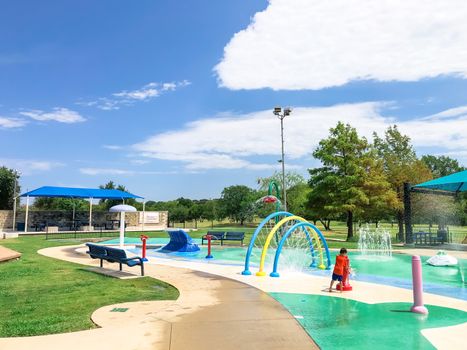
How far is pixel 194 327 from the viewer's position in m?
6.52

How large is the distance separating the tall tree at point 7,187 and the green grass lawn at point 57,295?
127 feet

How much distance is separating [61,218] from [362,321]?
40.4 m

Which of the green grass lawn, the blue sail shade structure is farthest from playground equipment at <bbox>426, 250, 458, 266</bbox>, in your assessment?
the blue sail shade structure

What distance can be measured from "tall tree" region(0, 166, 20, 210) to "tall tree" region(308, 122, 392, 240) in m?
36.5

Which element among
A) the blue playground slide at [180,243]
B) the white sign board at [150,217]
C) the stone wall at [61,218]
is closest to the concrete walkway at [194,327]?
the blue playground slide at [180,243]

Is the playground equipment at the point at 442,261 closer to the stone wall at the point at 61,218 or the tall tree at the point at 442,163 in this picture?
the stone wall at the point at 61,218

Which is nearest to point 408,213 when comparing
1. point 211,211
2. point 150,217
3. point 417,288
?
point 417,288

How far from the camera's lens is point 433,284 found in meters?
11.9

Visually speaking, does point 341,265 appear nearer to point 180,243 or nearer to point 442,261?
point 442,261

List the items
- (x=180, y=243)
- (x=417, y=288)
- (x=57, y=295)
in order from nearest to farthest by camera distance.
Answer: (x=417, y=288) → (x=57, y=295) → (x=180, y=243)

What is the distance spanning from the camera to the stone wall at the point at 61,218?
38656mm

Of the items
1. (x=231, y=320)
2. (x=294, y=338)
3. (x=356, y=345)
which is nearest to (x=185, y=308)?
(x=231, y=320)

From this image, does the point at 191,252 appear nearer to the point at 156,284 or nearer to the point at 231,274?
the point at 231,274

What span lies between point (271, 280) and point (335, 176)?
2103 centimetres
